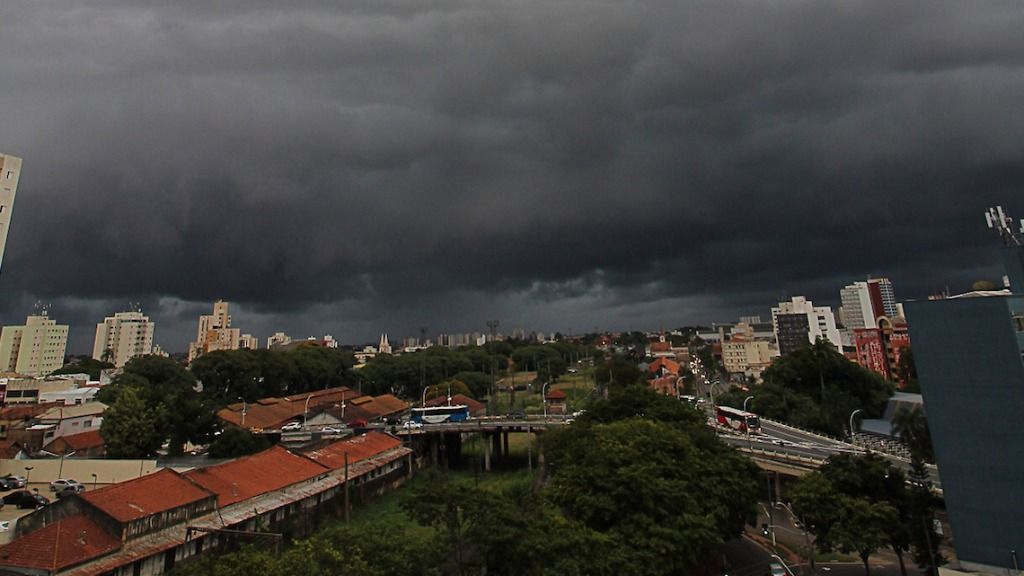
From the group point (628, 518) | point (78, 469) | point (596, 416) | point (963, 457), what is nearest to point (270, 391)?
point (78, 469)

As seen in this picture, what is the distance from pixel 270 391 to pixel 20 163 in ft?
226

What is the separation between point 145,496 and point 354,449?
30.3 meters

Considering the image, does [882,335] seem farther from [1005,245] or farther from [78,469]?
[78,469]

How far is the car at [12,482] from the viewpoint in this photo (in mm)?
55812

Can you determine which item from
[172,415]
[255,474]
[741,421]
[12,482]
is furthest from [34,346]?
[741,421]

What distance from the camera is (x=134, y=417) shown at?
68.6m

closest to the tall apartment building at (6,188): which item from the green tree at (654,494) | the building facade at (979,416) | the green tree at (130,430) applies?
the green tree at (130,430)

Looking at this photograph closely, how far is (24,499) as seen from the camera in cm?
5012

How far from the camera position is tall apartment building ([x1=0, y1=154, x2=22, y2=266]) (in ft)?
206

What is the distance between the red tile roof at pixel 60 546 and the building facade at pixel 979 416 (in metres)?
47.8

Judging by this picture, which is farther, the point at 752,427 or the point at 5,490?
the point at 752,427

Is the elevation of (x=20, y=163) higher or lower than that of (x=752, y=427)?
higher

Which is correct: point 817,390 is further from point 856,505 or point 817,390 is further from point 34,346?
point 34,346

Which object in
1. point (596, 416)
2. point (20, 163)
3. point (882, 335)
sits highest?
point (20, 163)
